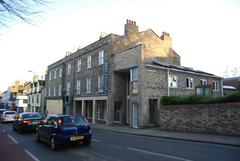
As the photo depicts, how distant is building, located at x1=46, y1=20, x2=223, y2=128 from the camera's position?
22719mm

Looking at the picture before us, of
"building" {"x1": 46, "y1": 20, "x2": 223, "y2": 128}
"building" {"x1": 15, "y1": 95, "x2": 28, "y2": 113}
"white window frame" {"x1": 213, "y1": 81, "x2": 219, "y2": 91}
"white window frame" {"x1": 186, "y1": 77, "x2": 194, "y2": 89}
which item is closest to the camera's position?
"building" {"x1": 46, "y1": 20, "x2": 223, "y2": 128}

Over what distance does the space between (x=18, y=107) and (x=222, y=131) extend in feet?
220

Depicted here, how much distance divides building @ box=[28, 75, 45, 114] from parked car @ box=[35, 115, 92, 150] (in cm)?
4500

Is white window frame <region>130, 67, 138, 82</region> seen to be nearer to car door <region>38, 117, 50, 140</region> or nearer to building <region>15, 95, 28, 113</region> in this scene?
car door <region>38, 117, 50, 140</region>

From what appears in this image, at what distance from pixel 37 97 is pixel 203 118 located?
51.6m

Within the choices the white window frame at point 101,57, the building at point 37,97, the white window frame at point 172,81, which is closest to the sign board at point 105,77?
the white window frame at point 101,57

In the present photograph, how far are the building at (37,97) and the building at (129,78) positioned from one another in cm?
2022

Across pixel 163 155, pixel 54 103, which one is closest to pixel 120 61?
pixel 163 155

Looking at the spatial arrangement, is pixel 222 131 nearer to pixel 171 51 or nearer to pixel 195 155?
pixel 195 155

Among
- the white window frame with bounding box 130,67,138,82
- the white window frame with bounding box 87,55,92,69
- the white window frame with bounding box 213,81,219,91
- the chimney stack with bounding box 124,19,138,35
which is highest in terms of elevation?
the chimney stack with bounding box 124,19,138,35

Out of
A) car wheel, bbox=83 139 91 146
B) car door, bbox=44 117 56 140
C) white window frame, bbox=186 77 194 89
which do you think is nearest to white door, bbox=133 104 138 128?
white window frame, bbox=186 77 194 89

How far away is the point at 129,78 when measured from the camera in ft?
90.2

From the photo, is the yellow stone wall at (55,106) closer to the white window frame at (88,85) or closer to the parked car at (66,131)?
the white window frame at (88,85)

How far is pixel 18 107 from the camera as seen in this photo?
6988cm
